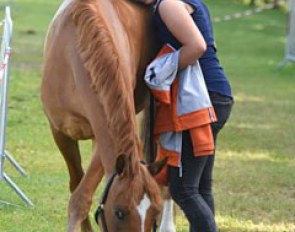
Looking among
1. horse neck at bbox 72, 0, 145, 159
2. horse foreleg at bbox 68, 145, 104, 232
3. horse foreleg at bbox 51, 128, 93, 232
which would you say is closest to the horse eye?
horse neck at bbox 72, 0, 145, 159

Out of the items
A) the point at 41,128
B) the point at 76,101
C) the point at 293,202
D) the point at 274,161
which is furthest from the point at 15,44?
the point at 76,101

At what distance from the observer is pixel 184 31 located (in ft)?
19.4

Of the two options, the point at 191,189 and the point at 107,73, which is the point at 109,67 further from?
the point at 191,189

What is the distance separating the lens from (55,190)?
27.7ft

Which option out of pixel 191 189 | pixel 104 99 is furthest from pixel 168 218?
pixel 104 99

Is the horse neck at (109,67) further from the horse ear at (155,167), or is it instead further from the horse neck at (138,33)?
the horse neck at (138,33)

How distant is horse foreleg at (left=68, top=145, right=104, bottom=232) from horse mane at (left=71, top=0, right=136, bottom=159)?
53 centimetres

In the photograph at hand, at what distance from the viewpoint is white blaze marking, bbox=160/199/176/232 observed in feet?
23.7

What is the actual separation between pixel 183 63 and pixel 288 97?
10031mm

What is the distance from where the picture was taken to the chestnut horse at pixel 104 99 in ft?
16.8

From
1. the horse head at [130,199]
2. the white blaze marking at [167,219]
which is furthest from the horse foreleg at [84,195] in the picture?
the white blaze marking at [167,219]

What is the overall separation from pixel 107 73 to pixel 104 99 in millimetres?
148

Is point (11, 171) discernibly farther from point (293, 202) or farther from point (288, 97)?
point (288, 97)

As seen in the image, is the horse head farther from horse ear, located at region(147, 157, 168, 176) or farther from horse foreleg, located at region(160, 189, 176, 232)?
horse foreleg, located at region(160, 189, 176, 232)
